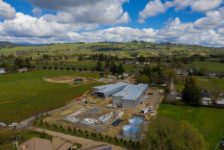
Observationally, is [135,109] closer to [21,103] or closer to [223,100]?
[223,100]

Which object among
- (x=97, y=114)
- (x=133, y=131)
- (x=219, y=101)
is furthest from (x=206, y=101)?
(x=133, y=131)

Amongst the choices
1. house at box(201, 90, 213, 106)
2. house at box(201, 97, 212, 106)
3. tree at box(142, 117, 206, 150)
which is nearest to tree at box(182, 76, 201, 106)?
house at box(201, 97, 212, 106)

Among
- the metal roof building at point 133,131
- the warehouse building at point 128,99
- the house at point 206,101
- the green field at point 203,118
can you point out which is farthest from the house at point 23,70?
the house at point 206,101

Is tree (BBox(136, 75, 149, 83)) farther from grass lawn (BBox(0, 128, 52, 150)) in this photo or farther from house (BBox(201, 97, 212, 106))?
grass lawn (BBox(0, 128, 52, 150))

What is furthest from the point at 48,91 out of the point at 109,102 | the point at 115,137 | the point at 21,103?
the point at 115,137

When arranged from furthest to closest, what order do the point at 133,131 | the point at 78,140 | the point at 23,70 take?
the point at 23,70, the point at 133,131, the point at 78,140

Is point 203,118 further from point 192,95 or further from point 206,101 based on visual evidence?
point 206,101
